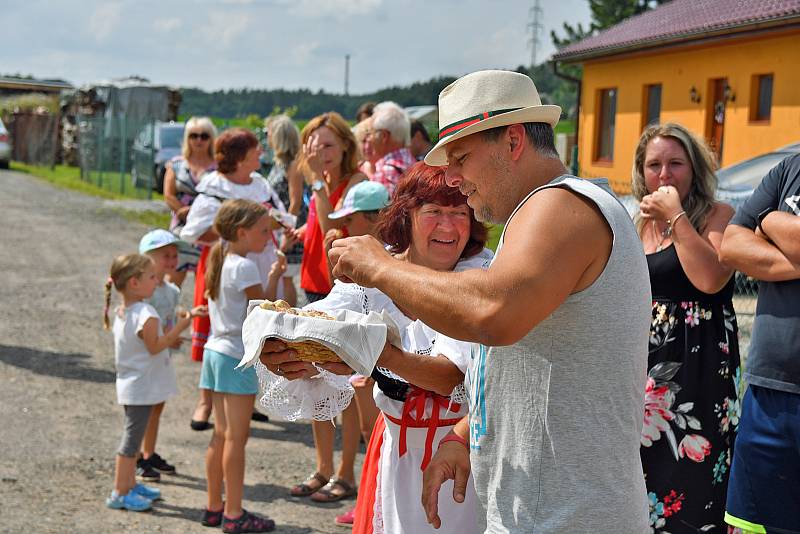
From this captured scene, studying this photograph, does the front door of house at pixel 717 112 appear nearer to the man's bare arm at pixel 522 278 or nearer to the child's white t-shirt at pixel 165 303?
the child's white t-shirt at pixel 165 303

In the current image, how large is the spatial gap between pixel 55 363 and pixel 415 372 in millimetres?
6176

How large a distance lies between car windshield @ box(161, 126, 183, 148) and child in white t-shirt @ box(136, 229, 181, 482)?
17.7 metres

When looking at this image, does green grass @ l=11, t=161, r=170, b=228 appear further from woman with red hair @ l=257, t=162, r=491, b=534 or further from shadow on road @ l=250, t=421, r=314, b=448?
woman with red hair @ l=257, t=162, r=491, b=534

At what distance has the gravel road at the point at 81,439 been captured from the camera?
5176 millimetres

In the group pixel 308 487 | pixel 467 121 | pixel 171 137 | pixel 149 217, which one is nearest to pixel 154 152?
pixel 171 137

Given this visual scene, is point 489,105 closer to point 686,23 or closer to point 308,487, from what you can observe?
point 308,487

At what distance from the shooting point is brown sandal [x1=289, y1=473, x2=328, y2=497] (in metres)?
5.54

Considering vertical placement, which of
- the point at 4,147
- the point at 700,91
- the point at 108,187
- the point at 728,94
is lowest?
the point at 108,187

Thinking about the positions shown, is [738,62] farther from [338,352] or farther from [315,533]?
[338,352]

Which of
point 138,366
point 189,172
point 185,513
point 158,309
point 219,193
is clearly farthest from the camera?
point 189,172

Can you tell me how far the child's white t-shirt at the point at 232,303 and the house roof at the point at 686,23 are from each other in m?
15.9

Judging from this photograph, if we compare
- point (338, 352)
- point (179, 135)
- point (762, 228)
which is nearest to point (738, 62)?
point (179, 135)

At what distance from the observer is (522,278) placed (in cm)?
197

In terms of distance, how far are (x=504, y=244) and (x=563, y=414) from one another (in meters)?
0.41
